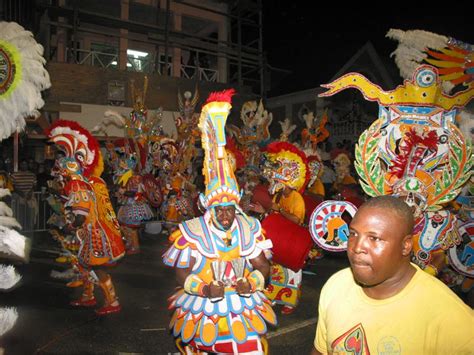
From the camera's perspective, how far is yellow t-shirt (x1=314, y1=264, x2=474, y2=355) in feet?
5.04

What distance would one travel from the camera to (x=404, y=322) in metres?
1.62

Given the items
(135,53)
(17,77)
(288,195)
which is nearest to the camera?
(17,77)

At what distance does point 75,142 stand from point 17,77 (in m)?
2.96

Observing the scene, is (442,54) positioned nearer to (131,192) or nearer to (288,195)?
(288,195)

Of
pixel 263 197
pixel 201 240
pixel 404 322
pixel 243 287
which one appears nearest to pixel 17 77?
pixel 201 240

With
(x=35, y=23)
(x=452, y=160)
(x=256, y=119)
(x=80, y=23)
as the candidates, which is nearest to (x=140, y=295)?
(x=452, y=160)

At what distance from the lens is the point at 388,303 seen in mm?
1688

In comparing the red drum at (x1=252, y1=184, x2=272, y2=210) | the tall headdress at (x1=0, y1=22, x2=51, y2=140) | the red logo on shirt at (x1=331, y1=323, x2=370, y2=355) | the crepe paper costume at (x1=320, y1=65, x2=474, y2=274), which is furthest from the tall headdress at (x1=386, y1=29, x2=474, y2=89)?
the tall headdress at (x1=0, y1=22, x2=51, y2=140)

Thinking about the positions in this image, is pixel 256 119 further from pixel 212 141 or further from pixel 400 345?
pixel 400 345

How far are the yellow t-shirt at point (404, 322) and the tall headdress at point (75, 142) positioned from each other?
4.38 metres

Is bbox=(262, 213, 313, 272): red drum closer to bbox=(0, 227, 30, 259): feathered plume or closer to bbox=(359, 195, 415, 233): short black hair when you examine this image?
bbox=(0, 227, 30, 259): feathered plume

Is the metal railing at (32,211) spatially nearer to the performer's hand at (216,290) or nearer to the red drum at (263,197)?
the red drum at (263,197)

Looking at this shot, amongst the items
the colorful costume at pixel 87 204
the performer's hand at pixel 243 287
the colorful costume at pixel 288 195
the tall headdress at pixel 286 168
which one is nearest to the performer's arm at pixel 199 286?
the performer's hand at pixel 243 287

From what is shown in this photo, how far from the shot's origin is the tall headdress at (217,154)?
320cm
